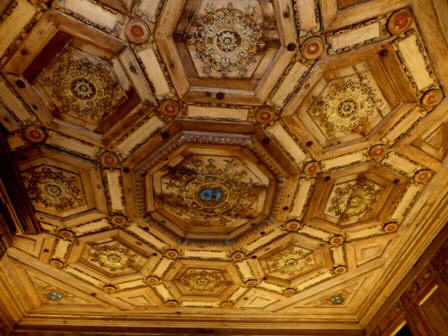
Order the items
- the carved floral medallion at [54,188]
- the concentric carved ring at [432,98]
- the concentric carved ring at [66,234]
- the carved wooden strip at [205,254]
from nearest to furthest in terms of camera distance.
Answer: the concentric carved ring at [432,98], the carved floral medallion at [54,188], the concentric carved ring at [66,234], the carved wooden strip at [205,254]

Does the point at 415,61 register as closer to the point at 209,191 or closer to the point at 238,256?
the point at 209,191

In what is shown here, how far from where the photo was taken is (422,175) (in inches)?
219

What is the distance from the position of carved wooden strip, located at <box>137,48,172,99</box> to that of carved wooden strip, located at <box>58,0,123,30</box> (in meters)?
0.41

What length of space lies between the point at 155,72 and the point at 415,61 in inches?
116

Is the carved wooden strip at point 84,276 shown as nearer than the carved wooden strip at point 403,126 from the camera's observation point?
No

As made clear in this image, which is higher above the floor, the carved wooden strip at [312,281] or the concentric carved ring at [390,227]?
the carved wooden strip at [312,281]

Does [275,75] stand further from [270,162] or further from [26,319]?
[26,319]

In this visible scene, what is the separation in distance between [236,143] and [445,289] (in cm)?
363

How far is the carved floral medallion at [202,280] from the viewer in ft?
23.1

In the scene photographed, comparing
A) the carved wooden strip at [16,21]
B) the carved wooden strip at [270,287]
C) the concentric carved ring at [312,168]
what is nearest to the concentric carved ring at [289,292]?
the carved wooden strip at [270,287]

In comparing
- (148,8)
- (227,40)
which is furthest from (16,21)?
(227,40)

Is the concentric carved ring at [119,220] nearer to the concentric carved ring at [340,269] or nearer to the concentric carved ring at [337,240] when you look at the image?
the concentric carved ring at [337,240]

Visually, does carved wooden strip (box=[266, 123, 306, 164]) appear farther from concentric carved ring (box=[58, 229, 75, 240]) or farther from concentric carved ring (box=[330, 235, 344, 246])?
concentric carved ring (box=[58, 229, 75, 240])

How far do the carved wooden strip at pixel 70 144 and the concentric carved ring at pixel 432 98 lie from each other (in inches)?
162
